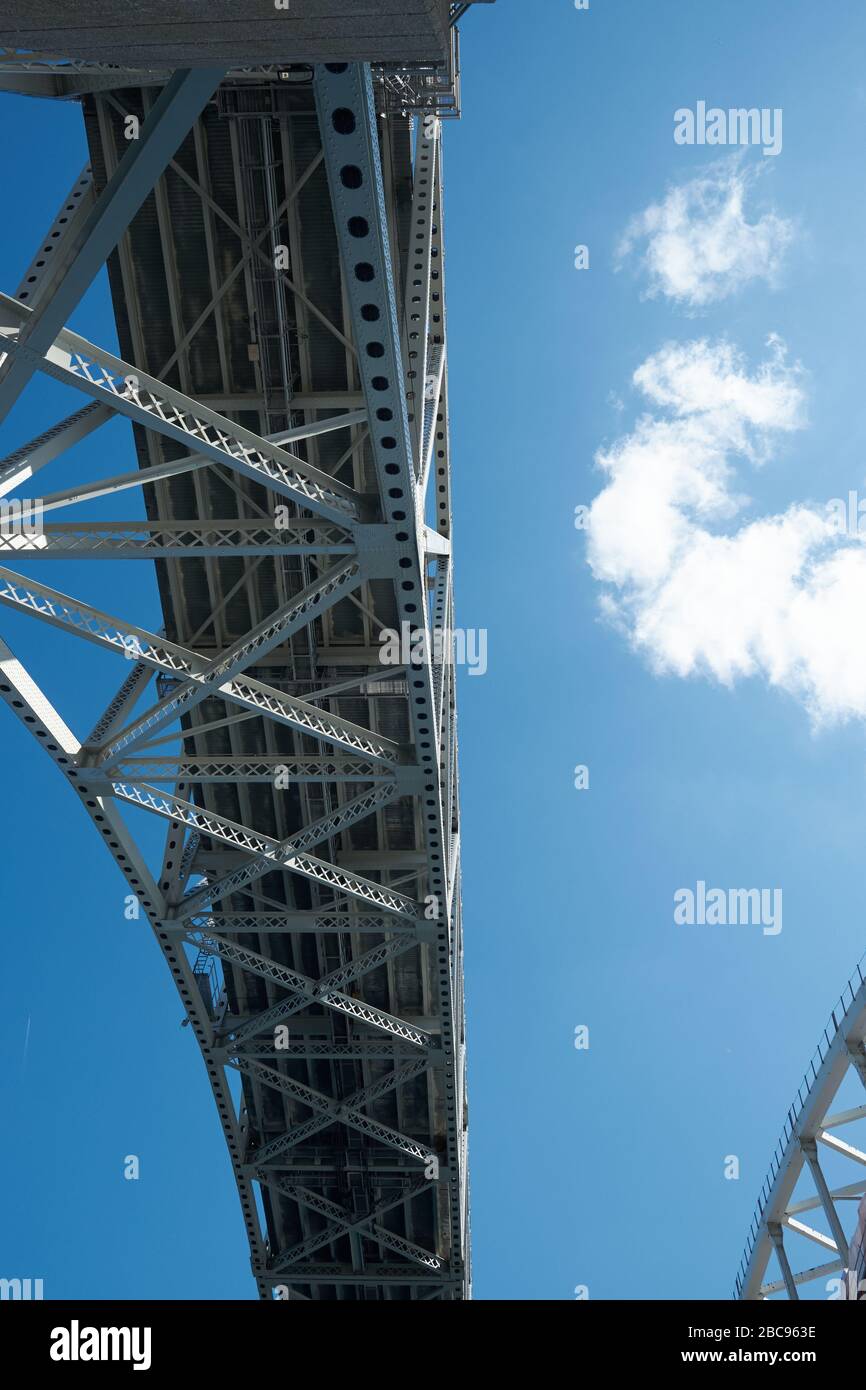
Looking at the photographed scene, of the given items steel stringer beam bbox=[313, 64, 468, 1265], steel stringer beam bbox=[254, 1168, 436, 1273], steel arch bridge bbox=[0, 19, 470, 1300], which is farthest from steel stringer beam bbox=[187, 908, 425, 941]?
steel stringer beam bbox=[254, 1168, 436, 1273]

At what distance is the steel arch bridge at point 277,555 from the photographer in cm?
1281

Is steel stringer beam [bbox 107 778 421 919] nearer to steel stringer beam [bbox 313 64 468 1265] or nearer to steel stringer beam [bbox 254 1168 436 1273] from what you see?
steel stringer beam [bbox 313 64 468 1265]

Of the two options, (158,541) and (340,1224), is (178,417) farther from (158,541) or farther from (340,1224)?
(340,1224)

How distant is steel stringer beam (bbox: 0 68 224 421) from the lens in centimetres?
965

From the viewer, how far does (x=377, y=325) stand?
12734 millimetres

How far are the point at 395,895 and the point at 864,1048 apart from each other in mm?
8556

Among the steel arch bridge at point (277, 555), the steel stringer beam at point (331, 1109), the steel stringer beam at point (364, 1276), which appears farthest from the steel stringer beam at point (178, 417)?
the steel stringer beam at point (364, 1276)

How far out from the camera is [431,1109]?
29.1 metres

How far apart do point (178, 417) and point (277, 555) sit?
10.7 ft

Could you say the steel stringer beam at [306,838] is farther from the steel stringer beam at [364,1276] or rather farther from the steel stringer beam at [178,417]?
the steel stringer beam at [364,1276]

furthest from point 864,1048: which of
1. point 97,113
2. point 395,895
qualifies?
point 97,113

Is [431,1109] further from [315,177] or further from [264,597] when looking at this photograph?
[315,177]

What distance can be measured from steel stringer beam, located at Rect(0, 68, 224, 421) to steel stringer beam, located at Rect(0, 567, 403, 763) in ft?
11.9
